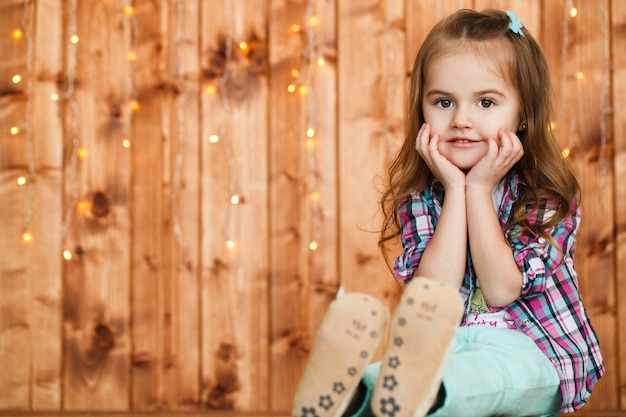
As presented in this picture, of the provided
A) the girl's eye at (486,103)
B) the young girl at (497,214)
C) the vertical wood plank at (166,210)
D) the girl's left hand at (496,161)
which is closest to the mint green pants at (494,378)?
the young girl at (497,214)

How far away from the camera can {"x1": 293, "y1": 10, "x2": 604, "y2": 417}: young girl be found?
1.33m

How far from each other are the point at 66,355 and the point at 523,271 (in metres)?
1.35

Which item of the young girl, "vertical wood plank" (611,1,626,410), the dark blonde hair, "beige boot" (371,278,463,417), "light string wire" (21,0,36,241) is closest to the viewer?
"beige boot" (371,278,463,417)

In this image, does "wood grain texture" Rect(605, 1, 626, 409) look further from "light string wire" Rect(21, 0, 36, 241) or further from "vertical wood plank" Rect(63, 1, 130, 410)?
"light string wire" Rect(21, 0, 36, 241)

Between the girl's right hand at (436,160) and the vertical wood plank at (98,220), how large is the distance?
1.03 meters

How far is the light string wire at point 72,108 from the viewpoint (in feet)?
7.26

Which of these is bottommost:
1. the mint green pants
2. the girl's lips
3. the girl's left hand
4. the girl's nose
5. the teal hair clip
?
the mint green pants

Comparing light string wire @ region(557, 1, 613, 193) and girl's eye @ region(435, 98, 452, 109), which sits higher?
light string wire @ region(557, 1, 613, 193)

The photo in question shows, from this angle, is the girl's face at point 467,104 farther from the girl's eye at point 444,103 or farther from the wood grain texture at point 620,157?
the wood grain texture at point 620,157

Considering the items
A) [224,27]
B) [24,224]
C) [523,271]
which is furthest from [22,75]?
[523,271]

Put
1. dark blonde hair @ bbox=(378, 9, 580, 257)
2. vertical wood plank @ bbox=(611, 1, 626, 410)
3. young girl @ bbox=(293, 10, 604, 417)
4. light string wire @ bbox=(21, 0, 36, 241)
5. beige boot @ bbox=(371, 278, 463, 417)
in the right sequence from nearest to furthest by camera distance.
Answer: beige boot @ bbox=(371, 278, 463, 417) → young girl @ bbox=(293, 10, 604, 417) → dark blonde hair @ bbox=(378, 9, 580, 257) → vertical wood plank @ bbox=(611, 1, 626, 410) → light string wire @ bbox=(21, 0, 36, 241)

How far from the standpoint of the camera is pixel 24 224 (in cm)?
220

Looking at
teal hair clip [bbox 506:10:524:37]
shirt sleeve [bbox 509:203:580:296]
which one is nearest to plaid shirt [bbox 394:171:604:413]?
shirt sleeve [bbox 509:203:580:296]

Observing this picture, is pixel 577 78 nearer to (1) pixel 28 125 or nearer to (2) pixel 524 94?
(2) pixel 524 94
